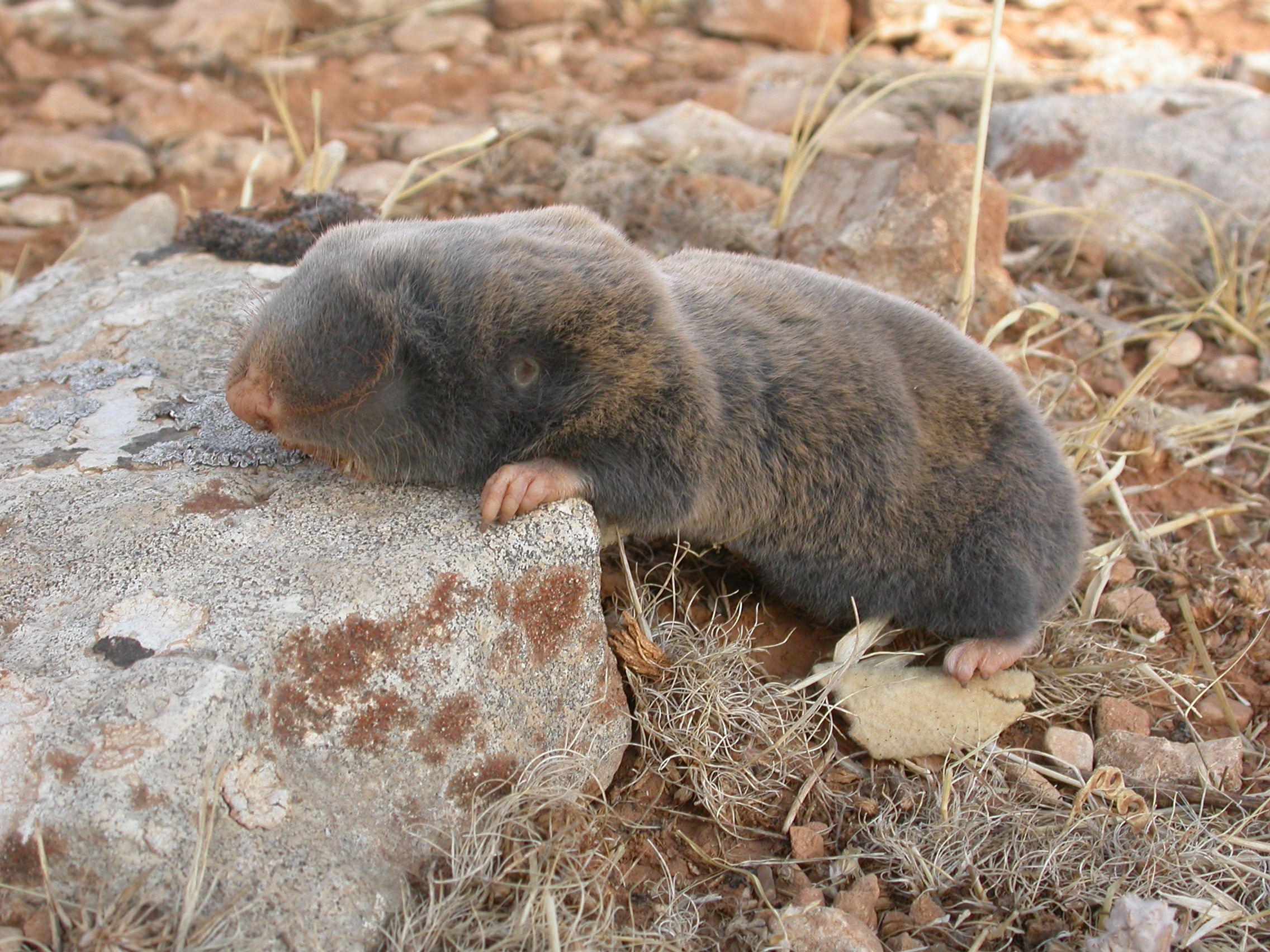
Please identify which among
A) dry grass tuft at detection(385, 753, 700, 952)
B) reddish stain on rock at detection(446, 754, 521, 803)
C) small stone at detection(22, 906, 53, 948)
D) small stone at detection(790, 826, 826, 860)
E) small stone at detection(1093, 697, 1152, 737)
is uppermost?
small stone at detection(22, 906, 53, 948)

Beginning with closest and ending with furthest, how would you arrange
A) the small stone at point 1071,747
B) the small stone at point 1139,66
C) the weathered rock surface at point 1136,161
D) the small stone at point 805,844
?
the small stone at point 805,844, the small stone at point 1071,747, the weathered rock surface at point 1136,161, the small stone at point 1139,66

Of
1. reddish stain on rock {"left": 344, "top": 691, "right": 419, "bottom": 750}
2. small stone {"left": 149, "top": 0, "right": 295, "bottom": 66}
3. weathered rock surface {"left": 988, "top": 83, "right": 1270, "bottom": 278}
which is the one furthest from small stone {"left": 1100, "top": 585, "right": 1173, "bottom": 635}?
small stone {"left": 149, "top": 0, "right": 295, "bottom": 66}

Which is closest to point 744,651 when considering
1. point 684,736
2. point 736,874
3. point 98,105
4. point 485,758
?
point 684,736

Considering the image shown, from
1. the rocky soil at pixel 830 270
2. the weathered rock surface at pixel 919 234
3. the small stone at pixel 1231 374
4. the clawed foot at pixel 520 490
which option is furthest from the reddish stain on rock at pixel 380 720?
the small stone at pixel 1231 374

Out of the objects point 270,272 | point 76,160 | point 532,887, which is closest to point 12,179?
point 76,160

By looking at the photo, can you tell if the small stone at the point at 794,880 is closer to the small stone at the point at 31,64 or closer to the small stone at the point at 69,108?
the small stone at the point at 69,108

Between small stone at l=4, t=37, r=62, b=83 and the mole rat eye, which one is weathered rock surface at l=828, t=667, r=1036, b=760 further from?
small stone at l=4, t=37, r=62, b=83
